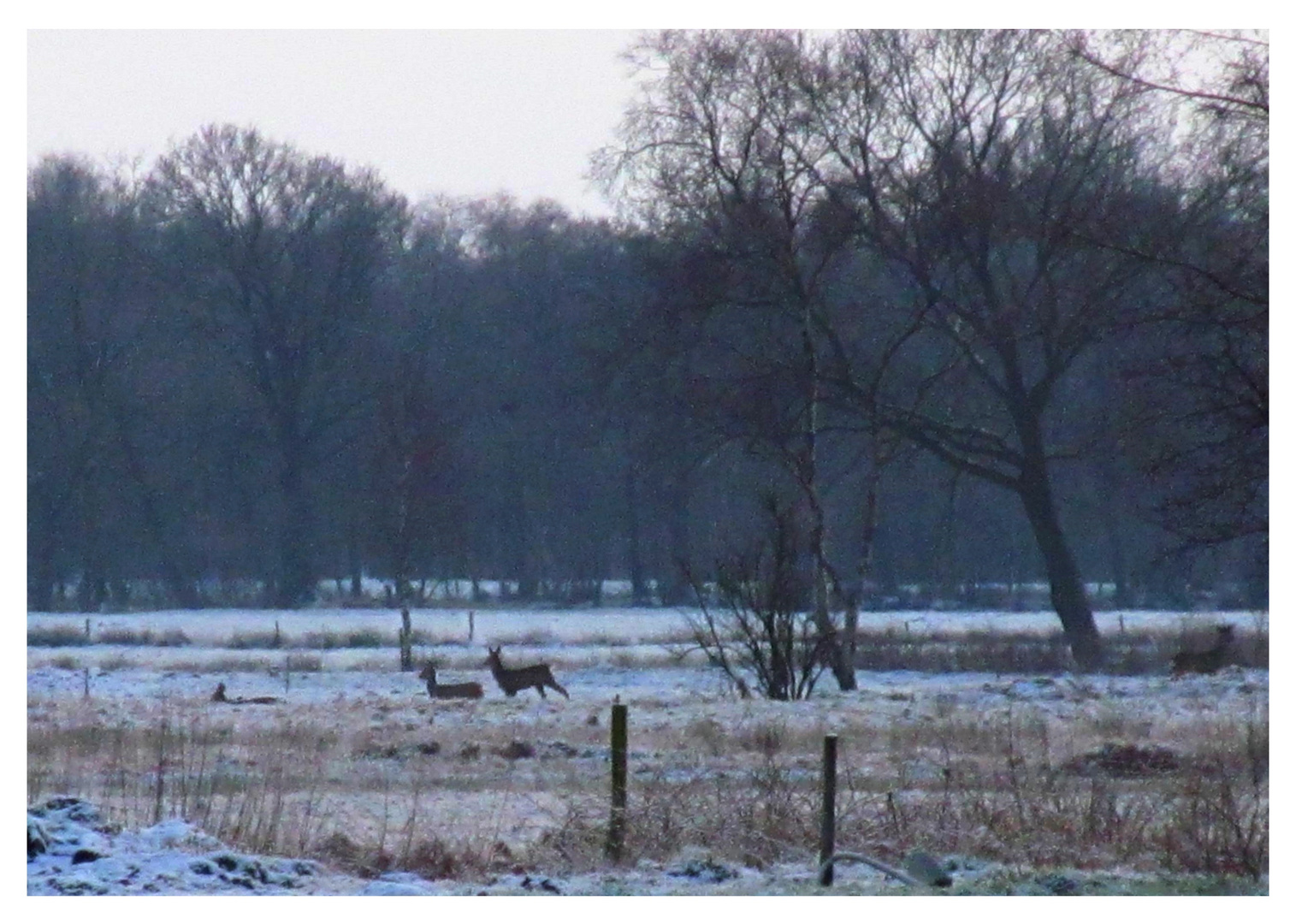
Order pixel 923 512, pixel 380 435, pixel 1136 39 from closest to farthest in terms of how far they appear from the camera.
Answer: pixel 1136 39 < pixel 380 435 < pixel 923 512

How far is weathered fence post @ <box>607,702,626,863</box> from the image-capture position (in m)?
10.2

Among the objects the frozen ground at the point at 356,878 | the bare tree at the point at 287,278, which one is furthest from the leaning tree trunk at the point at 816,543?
the bare tree at the point at 287,278

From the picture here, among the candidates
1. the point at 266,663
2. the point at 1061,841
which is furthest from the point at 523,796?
the point at 266,663

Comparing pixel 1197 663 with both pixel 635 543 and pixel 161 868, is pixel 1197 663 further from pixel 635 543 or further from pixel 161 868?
pixel 635 543

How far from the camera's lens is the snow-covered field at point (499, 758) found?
9688 mm

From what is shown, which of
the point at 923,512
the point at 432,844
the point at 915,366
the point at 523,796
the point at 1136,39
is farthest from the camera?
the point at 923,512

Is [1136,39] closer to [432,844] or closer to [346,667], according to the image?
[432,844]

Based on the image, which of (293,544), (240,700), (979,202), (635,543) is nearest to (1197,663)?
A: (979,202)

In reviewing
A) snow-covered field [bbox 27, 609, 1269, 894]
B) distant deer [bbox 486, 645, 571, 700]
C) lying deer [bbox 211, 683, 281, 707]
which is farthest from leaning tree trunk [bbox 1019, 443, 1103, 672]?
lying deer [bbox 211, 683, 281, 707]

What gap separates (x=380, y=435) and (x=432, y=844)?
82.5ft

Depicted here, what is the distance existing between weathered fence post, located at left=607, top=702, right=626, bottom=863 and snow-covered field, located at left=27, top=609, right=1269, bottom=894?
132 mm

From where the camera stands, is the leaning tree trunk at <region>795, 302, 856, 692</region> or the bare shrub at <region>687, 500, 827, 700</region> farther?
the leaning tree trunk at <region>795, 302, 856, 692</region>

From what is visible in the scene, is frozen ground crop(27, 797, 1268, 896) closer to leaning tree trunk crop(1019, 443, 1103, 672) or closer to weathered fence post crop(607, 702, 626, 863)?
weathered fence post crop(607, 702, 626, 863)

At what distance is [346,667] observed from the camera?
92.1 ft
